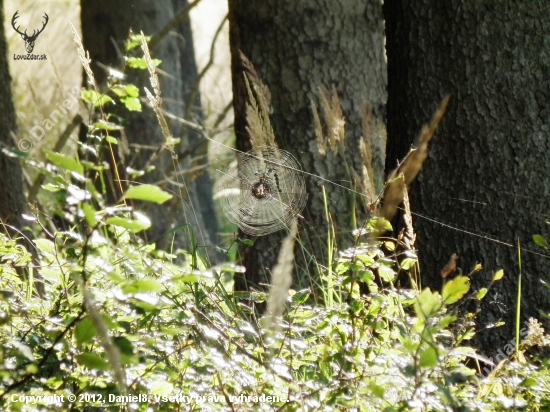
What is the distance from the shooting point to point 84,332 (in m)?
1.86

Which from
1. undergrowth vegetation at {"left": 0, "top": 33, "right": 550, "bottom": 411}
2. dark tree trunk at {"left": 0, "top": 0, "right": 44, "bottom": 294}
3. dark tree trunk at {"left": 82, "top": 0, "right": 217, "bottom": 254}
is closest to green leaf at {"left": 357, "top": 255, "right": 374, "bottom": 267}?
undergrowth vegetation at {"left": 0, "top": 33, "right": 550, "bottom": 411}

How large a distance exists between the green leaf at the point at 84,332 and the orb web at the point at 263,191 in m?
1.65

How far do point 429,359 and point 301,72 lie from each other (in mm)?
Answer: 3046

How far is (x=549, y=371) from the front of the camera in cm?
237

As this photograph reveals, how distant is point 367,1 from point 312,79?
61 cm

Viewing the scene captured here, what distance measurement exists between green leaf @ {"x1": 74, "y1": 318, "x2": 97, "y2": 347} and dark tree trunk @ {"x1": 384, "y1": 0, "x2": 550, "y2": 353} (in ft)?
6.21

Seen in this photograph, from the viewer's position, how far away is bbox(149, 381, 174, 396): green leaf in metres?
2.15

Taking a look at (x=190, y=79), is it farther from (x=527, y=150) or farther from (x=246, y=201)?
(x=527, y=150)

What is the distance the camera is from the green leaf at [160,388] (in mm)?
2146

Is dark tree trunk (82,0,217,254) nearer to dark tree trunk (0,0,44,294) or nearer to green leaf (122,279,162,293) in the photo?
dark tree trunk (0,0,44,294)

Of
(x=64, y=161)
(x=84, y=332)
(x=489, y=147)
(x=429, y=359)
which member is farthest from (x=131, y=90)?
(x=489, y=147)

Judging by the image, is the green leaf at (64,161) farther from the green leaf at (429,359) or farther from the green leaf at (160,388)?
the green leaf at (429,359)

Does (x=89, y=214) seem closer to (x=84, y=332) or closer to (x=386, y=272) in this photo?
(x=84, y=332)

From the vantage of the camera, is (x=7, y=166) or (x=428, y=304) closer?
(x=428, y=304)
